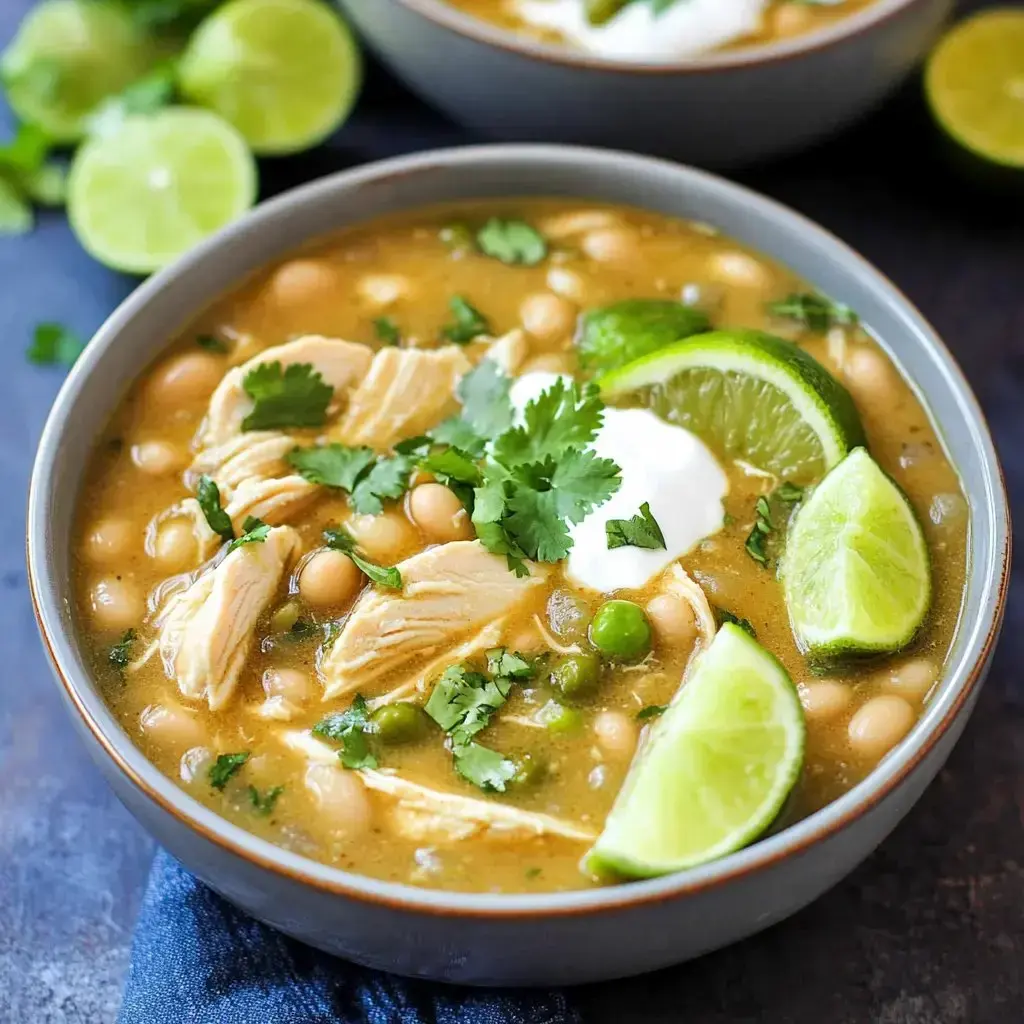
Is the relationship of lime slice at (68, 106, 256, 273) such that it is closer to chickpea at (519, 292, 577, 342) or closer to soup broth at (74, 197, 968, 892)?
soup broth at (74, 197, 968, 892)

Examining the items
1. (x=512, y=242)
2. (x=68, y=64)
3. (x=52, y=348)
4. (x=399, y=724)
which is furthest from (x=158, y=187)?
(x=399, y=724)

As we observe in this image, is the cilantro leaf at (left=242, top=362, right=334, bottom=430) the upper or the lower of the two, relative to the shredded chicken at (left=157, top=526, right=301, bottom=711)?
upper

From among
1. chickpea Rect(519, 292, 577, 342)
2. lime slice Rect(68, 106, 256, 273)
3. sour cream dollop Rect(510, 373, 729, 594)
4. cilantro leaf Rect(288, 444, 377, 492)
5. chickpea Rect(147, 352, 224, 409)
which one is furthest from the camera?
lime slice Rect(68, 106, 256, 273)

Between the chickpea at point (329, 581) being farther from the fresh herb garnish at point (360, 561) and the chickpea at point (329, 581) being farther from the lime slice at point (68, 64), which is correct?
the lime slice at point (68, 64)

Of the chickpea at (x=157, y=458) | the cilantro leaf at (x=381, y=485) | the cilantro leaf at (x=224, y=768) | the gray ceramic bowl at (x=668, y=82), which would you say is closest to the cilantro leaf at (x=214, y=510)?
the chickpea at (x=157, y=458)

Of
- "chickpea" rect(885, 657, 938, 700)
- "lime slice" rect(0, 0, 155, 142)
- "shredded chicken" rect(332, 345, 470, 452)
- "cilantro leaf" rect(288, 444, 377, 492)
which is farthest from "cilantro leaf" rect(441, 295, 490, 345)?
"lime slice" rect(0, 0, 155, 142)

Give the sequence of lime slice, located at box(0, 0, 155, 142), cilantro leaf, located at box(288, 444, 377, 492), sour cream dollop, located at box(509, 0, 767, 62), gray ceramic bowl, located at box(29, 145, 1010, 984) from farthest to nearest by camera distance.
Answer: lime slice, located at box(0, 0, 155, 142), sour cream dollop, located at box(509, 0, 767, 62), cilantro leaf, located at box(288, 444, 377, 492), gray ceramic bowl, located at box(29, 145, 1010, 984)

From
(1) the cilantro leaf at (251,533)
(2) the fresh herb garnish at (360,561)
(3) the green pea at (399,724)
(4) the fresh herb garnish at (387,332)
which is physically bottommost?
(3) the green pea at (399,724)
